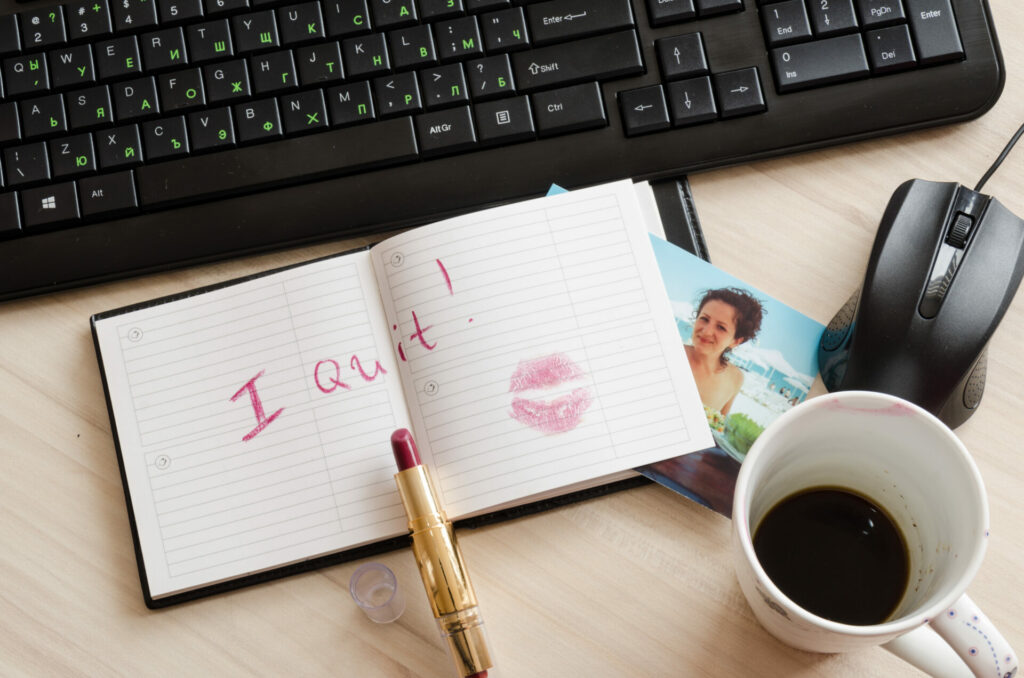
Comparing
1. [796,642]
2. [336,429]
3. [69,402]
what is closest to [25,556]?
[69,402]

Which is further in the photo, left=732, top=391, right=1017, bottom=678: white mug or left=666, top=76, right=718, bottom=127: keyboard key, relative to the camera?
left=666, top=76, right=718, bottom=127: keyboard key

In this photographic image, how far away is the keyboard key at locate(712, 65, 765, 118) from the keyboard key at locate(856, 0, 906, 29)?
8 cm

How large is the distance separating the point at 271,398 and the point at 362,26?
0.25 m

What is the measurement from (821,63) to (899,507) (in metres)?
0.27

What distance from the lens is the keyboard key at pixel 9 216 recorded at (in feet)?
1.69

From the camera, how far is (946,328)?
17.4 inches

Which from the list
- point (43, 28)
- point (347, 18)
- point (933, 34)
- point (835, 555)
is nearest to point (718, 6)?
point (933, 34)

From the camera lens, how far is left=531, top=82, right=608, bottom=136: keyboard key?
1.67 feet

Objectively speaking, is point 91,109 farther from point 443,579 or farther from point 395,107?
point 443,579

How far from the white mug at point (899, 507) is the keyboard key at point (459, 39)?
303mm

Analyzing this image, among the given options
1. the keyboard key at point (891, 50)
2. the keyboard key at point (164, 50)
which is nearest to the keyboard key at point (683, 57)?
the keyboard key at point (891, 50)

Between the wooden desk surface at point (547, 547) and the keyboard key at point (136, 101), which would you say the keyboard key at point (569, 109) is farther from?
the keyboard key at point (136, 101)

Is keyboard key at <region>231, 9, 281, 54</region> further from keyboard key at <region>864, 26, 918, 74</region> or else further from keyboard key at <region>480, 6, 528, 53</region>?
keyboard key at <region>864, 26, 918, 74</region>

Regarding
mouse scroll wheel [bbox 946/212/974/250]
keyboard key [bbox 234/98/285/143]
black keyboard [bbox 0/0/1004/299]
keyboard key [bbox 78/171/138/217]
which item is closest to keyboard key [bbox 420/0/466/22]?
black keyboard [bbox 0/0/1004/299]
